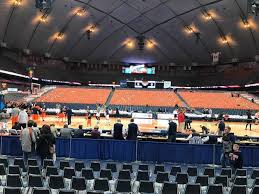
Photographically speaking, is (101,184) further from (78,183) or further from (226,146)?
(226,146)

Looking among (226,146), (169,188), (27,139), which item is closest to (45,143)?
(27,139)

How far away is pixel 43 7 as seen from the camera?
30078mm

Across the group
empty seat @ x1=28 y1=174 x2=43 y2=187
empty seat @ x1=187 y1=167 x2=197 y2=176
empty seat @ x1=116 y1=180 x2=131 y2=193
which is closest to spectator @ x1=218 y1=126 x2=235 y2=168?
empty seat @ x1=187 y1=167 x2=197 y2=176

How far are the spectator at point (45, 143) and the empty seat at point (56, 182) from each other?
10.8 feet

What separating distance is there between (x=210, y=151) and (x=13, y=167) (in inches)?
335

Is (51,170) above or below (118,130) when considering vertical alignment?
below

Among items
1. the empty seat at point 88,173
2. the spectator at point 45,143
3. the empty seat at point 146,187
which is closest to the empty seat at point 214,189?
the empty seat at point 146,187

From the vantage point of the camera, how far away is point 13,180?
10.5 m

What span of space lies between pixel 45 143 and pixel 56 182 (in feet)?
11.0

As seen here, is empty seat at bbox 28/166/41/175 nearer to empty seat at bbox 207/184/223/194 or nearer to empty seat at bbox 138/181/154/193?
empty seat at bbox 138/181/154/193

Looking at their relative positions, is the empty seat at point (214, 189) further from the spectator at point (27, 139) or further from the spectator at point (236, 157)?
the spectator at point (27, 139)

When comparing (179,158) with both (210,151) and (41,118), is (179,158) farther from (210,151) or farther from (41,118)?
(41,118)

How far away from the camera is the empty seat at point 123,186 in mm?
10617

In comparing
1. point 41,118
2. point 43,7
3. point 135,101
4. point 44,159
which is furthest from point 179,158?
point 135,101
